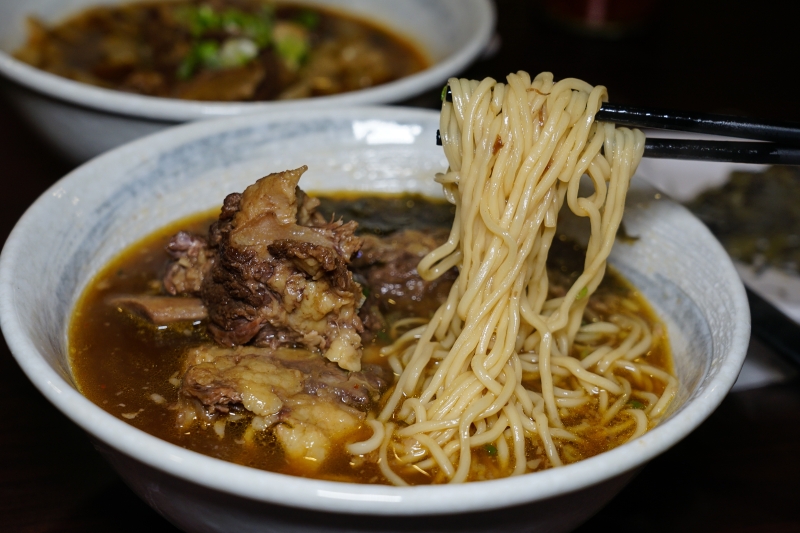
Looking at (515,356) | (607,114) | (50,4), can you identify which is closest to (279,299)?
(515,356)

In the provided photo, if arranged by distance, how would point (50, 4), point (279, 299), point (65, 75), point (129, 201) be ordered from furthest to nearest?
point (50, 4) → point (65, 75) → point (129, 201) → point (279, 299)

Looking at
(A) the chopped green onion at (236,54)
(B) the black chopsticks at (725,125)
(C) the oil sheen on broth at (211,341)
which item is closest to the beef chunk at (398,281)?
(C) the oil sheen on broth at (211,341)

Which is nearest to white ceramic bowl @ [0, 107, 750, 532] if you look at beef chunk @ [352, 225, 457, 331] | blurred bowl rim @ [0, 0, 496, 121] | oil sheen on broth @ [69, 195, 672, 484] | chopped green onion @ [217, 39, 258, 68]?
oil sheen on broth @ [69, 195, 672, 484]

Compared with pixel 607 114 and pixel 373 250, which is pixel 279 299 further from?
pixel 607 114

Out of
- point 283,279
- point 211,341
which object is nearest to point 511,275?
point 283,279

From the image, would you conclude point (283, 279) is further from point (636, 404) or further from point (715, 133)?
point (715, 133)

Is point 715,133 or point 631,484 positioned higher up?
point 715,133
